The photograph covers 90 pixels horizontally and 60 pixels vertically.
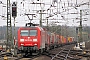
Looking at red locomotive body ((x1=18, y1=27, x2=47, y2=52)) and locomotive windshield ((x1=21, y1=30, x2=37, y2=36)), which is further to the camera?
locomotive windshield ((x1=21, y1=30, x2=37, y2=36))

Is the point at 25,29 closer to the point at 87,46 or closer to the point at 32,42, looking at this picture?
the point at 32,42

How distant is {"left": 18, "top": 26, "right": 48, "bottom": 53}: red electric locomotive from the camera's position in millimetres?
24016

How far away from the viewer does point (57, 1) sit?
1144 inches

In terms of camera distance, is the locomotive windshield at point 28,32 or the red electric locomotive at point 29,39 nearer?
the red electric locomotive at point 29,39

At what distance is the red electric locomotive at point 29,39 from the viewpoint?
78.8 ft

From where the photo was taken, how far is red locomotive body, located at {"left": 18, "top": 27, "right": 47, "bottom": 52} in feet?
78.8

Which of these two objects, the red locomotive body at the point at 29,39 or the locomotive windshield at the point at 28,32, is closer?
the red locomotive body at the point at 29,39

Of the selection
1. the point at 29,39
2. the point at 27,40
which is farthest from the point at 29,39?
the point at 27,40

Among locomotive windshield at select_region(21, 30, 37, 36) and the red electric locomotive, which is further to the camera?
locomotive windshield at select_region(21, 30, 37, 36)

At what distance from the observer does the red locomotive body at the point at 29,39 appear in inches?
945

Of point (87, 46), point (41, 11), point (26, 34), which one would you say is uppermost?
point (41, 11)

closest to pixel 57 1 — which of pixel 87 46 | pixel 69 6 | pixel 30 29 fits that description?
pixel 69 6

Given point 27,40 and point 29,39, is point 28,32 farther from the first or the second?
point 27,40

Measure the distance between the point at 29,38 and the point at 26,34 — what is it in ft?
1.70
